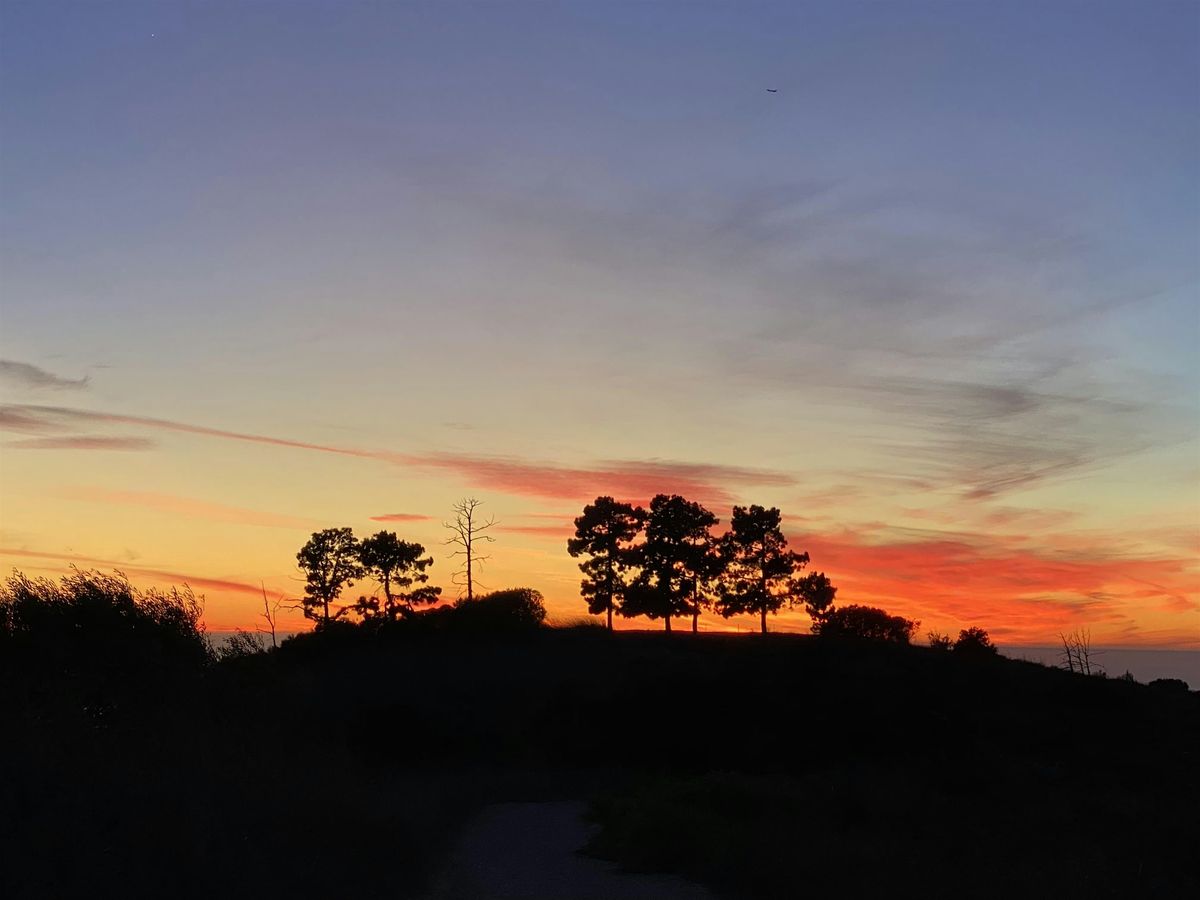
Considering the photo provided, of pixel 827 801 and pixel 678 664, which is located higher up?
pixel 678 664

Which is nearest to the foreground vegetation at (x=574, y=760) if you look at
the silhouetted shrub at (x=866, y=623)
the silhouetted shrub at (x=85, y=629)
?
the silhouetted shrub at (x=85, y=629)

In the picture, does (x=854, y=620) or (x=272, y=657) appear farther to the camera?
(x=854, y=620)

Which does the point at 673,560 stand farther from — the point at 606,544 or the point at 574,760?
the point at 574,760

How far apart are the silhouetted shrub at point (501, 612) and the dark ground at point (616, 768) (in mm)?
2006

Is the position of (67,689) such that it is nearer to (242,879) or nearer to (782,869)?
(242,879)

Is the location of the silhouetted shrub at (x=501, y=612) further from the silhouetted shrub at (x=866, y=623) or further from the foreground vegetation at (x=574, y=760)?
the silhouetted shrub at (x=866, y=623)

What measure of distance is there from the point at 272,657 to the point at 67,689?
9.97 m

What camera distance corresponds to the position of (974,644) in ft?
192

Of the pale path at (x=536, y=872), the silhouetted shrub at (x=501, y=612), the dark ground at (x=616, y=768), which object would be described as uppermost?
the silhouetted shrub at (x=501, y=612)

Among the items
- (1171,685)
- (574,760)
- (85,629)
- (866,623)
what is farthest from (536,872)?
(866,623)

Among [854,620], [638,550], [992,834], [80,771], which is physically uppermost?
[638,550]

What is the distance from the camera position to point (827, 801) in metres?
23.3

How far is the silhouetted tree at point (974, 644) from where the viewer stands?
51.4 m

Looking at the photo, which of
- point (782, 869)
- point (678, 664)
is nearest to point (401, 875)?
point (782, 869)
